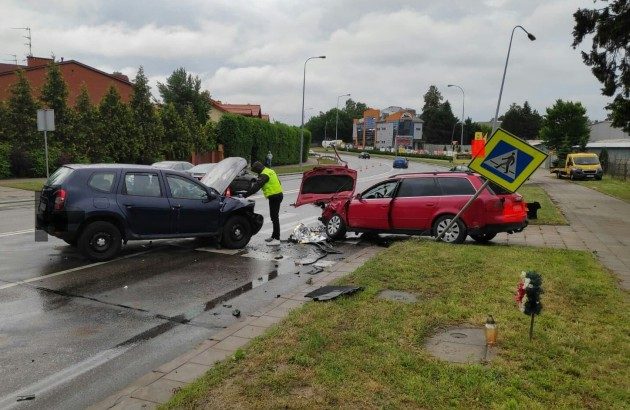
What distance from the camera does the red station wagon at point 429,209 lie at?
427 inches

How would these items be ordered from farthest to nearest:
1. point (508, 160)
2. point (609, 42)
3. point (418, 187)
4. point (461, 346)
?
point (609, 42)
point (418, 187)
point (508, 160)
point (461, 346)

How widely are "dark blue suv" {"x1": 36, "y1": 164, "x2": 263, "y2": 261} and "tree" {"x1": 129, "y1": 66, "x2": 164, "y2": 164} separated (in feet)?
82.4

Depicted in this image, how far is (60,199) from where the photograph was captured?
868 centimetres

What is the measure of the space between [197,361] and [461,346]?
2.45 m

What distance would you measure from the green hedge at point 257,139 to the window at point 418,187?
33.5 metres

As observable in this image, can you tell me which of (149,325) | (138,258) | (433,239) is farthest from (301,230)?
(149,325)

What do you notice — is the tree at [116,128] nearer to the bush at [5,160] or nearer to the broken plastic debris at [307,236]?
the bush at [5,160]

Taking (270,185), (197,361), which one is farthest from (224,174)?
(197,361)

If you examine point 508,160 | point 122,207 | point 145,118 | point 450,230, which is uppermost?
point 145,118

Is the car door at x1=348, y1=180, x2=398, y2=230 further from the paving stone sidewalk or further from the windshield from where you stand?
the windshield

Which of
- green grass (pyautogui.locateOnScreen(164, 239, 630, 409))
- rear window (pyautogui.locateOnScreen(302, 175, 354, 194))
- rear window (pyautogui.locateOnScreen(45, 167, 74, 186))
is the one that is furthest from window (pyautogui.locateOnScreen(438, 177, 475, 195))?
rear window (pyautogui.locateOnScreen(45, 167, 74, 186))

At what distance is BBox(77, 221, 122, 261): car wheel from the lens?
8844 millimetres

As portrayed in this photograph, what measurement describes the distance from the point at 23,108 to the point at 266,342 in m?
27.0

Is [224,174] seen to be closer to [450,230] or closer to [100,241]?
[100,241]
